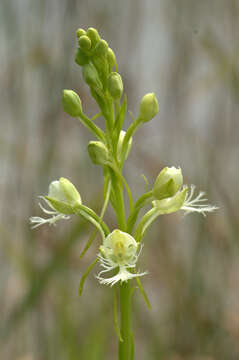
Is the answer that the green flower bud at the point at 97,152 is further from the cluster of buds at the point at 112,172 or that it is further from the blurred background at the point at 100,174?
the blurred background at the point at 100,174

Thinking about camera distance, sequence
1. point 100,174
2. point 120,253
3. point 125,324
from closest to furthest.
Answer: point 125,324 → point 120,253 → point 100,174

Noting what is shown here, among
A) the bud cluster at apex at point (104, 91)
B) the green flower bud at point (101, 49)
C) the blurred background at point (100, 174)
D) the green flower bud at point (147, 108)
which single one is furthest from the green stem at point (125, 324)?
the blurred background at point (100, 174)

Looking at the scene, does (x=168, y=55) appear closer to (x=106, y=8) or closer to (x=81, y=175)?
(x=106, y=8)

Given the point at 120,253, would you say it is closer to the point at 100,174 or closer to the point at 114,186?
the point at 114,186

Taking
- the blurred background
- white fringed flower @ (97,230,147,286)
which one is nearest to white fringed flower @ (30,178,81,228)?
white fringed flower @ (97,230,147,286)

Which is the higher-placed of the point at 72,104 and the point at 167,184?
the point at 72,104

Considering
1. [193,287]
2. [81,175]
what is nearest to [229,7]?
[81,175]

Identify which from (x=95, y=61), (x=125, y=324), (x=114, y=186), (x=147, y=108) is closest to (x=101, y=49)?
(x=95, y=61)

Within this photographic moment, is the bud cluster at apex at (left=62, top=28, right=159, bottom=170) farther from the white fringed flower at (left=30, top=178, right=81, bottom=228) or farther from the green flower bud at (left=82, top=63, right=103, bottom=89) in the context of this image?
the white fringed flower at (left=30, top=178, right=81, bottom=228)
